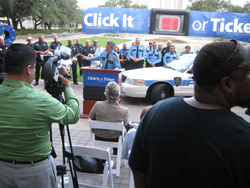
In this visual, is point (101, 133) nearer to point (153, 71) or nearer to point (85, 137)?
point (85, 137)

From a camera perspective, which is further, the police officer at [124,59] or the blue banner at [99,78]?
the police officer at [124,59]

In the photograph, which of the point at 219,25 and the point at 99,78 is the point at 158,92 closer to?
the point at 99,78

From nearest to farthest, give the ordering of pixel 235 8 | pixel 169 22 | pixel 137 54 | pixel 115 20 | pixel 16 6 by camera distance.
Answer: pixel 137 54 → pixel 169 22 → pixel 115 20 → pixel 16 6 → pixel 235 8

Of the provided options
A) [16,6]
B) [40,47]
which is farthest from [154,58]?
[16,6]

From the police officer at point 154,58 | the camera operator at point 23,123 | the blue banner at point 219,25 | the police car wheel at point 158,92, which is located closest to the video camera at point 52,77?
the camera operator at point 23,123

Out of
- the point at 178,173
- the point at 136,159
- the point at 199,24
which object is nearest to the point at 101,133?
the point at 136,159

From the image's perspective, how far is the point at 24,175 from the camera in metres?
1.93

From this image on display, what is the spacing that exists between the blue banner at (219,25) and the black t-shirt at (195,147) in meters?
15.9

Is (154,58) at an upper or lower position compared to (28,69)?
lower

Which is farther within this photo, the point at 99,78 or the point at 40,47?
the point at 40,47

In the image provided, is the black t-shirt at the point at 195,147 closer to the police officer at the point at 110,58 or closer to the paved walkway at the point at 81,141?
the paved walkway at the point at 81,141

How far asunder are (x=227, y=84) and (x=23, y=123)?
1.52 metres

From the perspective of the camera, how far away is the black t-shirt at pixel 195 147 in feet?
3.75

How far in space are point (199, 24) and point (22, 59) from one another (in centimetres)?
1599
